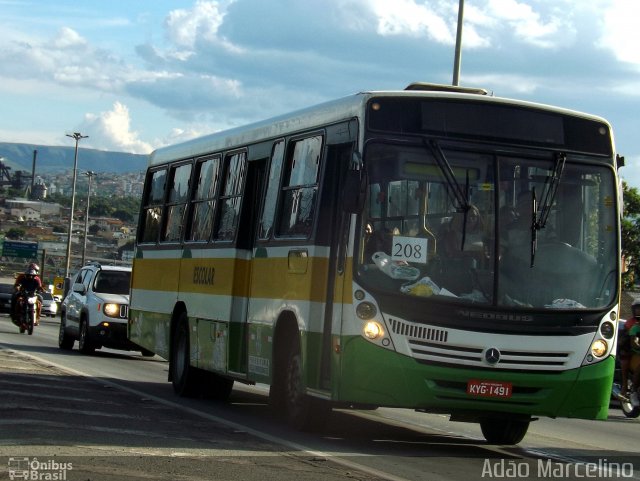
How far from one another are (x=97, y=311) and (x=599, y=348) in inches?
605

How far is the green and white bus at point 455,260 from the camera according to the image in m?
11.5

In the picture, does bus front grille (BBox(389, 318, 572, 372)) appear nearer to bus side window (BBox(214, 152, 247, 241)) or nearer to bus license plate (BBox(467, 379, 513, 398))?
bus license plate (BBox(467, 379, 513, 398))

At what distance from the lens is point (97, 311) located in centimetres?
2570

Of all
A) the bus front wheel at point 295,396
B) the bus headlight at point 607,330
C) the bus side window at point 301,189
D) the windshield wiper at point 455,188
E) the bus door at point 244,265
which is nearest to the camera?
the windshield wiper at point 455,188

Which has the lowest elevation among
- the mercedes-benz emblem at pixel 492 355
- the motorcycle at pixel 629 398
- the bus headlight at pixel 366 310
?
the motorcycle at pixel 629 398

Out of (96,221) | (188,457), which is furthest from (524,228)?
(96,221)

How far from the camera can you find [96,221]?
171 metres

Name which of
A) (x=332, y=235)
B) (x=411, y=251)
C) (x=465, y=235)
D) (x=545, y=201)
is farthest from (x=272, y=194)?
(x=545, y=201)

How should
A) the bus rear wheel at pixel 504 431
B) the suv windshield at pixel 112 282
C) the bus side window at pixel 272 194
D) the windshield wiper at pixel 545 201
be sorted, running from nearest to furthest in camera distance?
1. the windshield wiper at pixel 545 201
2. the bus rear wheel at pixel 504 431
3. the bus side window at pixel 272 194
4. the suv windshield at pixel 112 282

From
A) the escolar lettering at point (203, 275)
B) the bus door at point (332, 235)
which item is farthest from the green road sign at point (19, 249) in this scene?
the bus door at point (332, 235)

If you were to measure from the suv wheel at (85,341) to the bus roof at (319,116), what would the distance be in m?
9.04

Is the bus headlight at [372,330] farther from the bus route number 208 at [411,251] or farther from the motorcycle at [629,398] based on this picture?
the motorcycle at [629,398]

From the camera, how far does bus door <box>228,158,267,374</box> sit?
14.9 m

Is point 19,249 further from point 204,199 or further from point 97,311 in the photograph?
point 204,199
